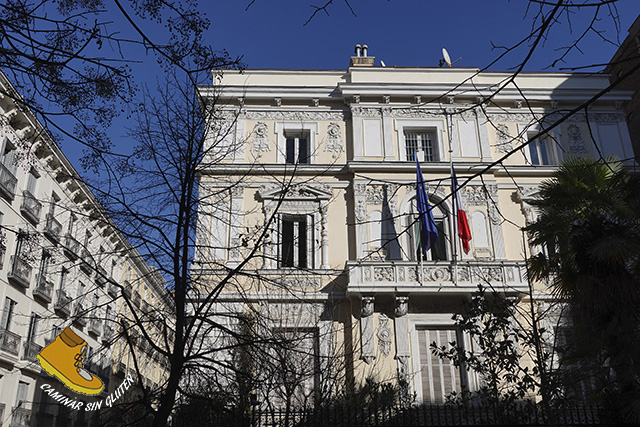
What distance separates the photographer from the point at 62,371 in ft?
79.6

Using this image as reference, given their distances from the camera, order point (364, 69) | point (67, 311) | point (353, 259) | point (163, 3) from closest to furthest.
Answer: point (163, 3) < point (353, 259) < point (364, 69) < point (67, 311)

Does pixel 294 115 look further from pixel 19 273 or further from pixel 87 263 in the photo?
pixel 87 263

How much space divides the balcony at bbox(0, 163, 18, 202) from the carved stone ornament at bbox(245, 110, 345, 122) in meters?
9.16

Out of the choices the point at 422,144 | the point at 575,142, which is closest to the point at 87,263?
the point at 422,144

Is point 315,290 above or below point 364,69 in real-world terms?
below

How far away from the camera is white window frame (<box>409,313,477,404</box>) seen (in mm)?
17328

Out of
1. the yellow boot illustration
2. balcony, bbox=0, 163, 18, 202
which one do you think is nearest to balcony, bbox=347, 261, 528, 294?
the yellow boot illustration

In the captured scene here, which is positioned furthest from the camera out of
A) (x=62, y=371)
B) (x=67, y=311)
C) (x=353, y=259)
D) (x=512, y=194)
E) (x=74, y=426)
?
(x=74, y=426)

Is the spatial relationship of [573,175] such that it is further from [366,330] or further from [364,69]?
[364,69]

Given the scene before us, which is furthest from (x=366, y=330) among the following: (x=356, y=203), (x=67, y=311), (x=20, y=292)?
(x=67, y=311)

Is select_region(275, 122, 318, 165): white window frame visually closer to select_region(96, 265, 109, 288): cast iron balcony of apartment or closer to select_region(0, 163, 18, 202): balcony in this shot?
select_region(0, 163, 18, 202): balcony

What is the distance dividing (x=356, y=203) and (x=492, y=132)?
6.14 m

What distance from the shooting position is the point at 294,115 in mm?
21766

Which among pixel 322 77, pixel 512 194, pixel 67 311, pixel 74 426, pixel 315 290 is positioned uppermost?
pixel 322 77
